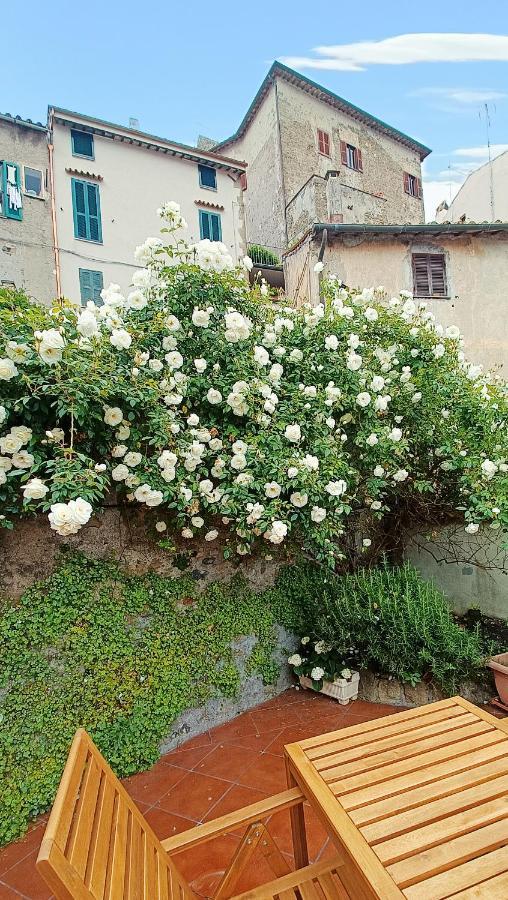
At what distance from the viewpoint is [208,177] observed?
44.0 ft

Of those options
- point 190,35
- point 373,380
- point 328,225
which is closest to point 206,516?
point 373,380

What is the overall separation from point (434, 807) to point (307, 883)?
50 cm

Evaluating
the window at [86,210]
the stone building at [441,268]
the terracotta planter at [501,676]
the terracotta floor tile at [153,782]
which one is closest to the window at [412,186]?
the stone building at [441,268]

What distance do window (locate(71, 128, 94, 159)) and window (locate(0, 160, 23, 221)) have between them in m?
1.42

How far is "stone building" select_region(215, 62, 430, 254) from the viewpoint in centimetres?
1428

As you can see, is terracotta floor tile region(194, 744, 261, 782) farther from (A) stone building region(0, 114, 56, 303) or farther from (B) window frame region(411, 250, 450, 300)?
(A) stone building region(0, 114, 56, 303)

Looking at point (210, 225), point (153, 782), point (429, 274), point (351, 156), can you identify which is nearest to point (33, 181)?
point (210, 225)

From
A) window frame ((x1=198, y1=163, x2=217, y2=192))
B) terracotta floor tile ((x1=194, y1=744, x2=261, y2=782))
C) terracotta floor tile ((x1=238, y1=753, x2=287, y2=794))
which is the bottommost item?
terracotta floor tile ((x1=194, y1=744, x2=261, y2=782))

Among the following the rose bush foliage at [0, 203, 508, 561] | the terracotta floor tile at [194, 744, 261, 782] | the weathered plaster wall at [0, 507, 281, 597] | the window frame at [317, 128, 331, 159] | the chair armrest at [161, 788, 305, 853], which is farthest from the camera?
the window frame at [317, 128, 331, 159]

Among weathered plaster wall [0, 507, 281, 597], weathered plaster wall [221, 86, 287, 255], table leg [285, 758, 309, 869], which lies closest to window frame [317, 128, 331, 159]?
weathered plaster wall [221, 86, 287, 255]

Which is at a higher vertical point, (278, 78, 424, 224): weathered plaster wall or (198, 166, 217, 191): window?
(278, 78, 424, 224): weathered plaster wall

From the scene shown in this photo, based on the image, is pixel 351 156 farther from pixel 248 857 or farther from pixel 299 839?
pixel 248 857

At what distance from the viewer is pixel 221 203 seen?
13531mm

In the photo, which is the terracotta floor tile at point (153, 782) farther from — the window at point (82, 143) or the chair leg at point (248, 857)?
the window at point (82, 143)
